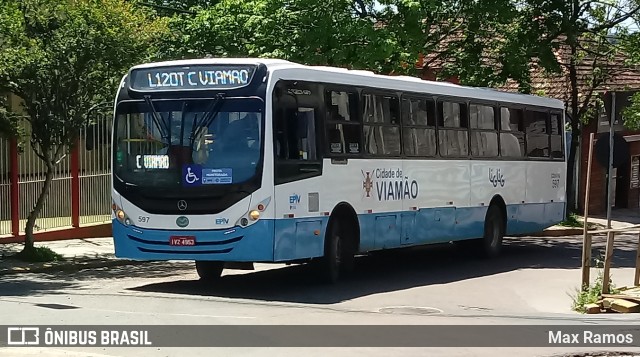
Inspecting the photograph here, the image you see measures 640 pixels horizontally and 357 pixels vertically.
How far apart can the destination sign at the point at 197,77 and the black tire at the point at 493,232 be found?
851 centimetres

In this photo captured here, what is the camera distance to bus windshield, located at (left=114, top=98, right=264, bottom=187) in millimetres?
14430

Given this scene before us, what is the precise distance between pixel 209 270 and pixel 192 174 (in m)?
2.97

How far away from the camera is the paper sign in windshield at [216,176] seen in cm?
1442

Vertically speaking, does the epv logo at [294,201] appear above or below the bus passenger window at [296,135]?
below

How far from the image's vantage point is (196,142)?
1455cm

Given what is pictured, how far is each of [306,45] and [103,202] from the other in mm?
6791

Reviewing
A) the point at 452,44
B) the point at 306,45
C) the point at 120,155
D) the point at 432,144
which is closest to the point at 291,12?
the point at 306,45

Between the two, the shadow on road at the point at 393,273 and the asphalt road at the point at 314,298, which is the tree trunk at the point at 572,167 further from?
the asphalt road at the point at 314,298

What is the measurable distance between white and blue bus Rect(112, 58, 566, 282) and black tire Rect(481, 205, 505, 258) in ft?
12.2

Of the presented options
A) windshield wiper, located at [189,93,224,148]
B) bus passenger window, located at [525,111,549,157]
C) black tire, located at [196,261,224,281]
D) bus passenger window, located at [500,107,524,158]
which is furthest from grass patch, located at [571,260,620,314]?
bus passenger window, located at [525,111,549,157]

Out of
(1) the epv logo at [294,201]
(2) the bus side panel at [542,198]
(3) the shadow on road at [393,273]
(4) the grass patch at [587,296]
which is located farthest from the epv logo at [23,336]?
(2) the bus side panel at [542,198]

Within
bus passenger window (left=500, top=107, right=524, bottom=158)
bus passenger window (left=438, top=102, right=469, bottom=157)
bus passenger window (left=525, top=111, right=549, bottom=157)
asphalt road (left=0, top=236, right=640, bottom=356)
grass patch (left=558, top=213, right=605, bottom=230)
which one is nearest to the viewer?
asphalt road (left=0, top=236, right=640, bottom=356)

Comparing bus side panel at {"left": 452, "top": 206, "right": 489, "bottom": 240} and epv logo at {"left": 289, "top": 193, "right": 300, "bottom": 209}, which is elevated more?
epv logo at {"left": 289, "top": 193, "right": 300, "bottom": 209}

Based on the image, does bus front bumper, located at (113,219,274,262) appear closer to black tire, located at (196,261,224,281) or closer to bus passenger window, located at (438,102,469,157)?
black tire, located at (196,261,224,281)
